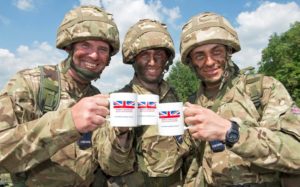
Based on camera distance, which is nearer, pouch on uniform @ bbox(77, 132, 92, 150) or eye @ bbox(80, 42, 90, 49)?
pouch on uniform @ bbox(77, 132, 92, 150)

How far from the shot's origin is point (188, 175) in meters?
5.30

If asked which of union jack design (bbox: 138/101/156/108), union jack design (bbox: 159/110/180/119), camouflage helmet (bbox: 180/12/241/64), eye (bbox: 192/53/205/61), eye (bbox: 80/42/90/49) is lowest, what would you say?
union jack design (bbox: 159/110/180/119)

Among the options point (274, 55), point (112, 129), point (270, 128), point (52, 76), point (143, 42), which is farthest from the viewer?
point (274, 55)

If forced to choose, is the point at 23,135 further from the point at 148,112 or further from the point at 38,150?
the point at 148,112

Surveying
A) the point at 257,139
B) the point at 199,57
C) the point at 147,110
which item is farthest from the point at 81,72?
the point at 257,139

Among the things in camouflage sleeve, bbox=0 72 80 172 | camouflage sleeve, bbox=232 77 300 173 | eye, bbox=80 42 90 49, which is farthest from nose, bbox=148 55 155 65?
camouflage sleeve, bbox=0 72 80 172

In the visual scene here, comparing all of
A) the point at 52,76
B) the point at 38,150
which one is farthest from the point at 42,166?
the point at 52,76

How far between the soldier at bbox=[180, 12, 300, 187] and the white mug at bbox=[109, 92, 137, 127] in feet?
1.78

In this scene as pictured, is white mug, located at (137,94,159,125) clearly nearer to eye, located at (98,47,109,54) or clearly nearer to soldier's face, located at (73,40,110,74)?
soldier's face, located at (73,40,110,74)

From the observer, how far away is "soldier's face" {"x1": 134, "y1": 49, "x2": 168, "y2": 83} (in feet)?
18.3

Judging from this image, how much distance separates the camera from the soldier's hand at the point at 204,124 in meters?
3.71

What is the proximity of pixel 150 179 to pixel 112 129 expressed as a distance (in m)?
1.07

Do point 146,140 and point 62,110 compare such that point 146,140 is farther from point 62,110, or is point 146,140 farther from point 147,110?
point 62,110

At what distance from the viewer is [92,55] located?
5414 millimetres
